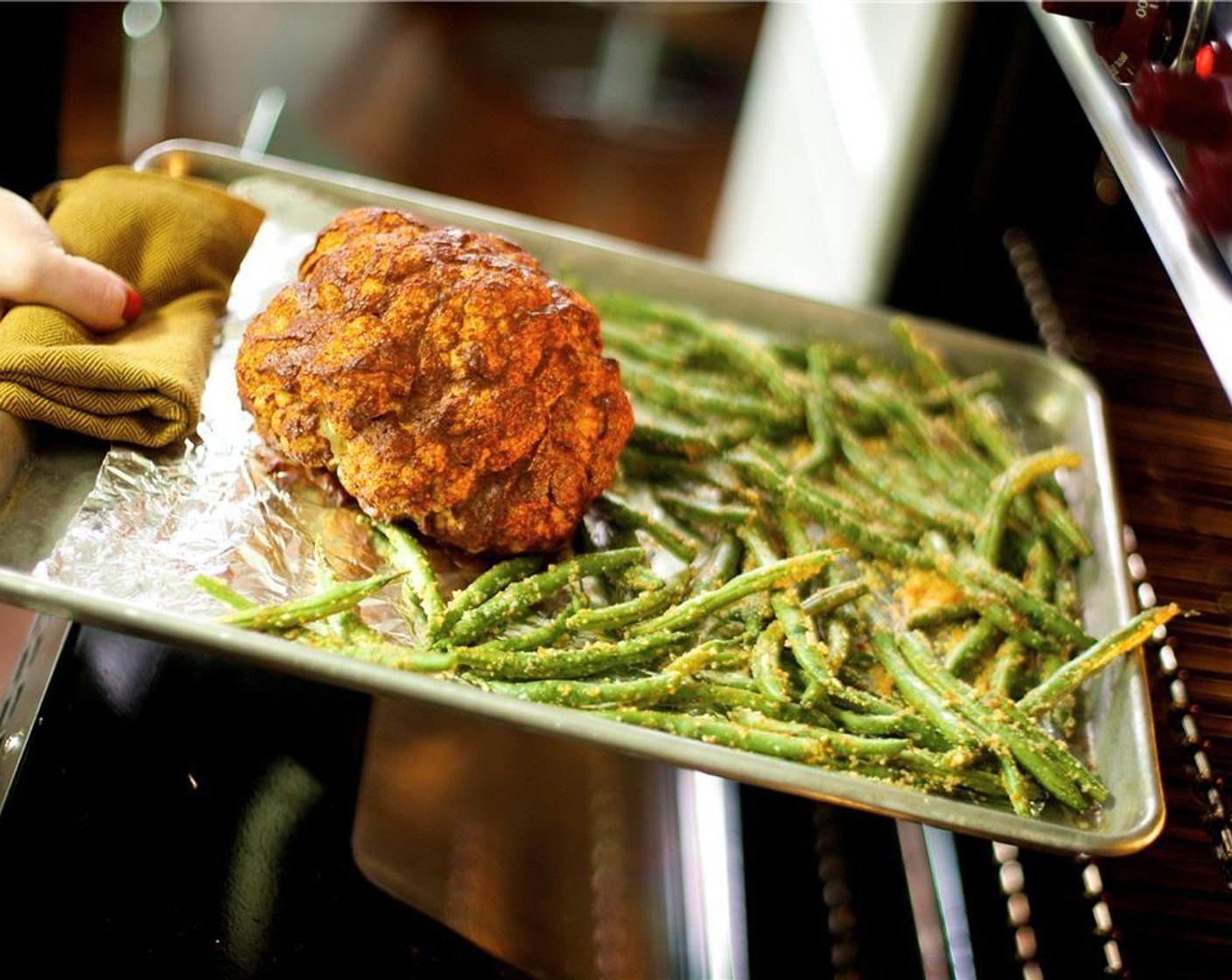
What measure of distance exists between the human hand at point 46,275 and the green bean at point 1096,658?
203cm

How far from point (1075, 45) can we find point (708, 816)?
→ 179 centimetres

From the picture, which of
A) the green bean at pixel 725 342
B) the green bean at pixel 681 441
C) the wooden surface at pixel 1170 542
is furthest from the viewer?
the green bean at pixel 725 342

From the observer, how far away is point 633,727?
222cm

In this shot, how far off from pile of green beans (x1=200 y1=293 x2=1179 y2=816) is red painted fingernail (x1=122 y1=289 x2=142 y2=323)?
2.55 feet

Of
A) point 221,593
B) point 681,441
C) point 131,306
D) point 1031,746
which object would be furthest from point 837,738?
point 131,306

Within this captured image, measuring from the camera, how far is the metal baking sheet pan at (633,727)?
7.13ft

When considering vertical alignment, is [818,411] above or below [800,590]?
→ above

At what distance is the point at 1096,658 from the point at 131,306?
2.12m

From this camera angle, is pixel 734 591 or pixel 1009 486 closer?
pixel 734 591

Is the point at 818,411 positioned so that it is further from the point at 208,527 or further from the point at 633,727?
the point at 208,527

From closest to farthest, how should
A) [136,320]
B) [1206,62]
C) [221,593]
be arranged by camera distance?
1. [1206,62]
2. [221,593]
3. [136,320]

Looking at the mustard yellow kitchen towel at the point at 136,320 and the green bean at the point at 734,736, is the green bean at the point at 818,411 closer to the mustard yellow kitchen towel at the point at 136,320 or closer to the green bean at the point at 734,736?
the green bean at the point at 734,736

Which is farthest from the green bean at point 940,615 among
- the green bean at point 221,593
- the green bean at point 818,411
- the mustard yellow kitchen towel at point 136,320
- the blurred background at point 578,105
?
the blurred background at point 578,105

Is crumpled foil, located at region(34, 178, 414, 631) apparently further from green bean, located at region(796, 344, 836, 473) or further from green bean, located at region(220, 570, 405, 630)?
green bean, located at region(796, 344, 836, 473)
